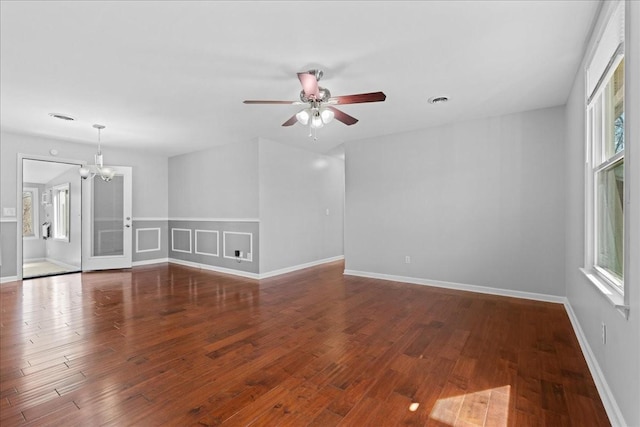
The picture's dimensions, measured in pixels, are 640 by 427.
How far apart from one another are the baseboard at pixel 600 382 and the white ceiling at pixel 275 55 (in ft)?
8.08

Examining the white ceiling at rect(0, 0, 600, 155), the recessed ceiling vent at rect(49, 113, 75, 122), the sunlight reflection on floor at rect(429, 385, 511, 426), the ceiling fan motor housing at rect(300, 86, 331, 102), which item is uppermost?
the recessed ceiling vent at rect(49, 113, 75, 122)

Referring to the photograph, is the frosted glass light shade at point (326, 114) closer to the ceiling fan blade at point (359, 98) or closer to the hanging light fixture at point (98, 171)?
the ceiling fan blade at point (359, 98)

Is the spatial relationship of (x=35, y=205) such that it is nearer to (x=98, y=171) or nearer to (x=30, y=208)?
(x=30, y=208)

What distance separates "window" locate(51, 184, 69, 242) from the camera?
7.07 metres

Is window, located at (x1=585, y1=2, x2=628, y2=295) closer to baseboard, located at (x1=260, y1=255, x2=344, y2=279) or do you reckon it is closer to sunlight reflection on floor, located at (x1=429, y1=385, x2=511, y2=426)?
sunlight reflection on floor, located at (x1=429, y1=385, x2=511, y2=426)

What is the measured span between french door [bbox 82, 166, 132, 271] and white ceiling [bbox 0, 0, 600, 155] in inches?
89.3

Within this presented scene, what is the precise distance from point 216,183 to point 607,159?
596 centimetres

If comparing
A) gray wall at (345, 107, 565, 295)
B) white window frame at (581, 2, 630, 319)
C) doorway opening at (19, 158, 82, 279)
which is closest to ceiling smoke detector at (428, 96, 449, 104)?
gray wall at (345, 107, 565, 295)

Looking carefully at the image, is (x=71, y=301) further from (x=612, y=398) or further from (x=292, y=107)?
(x=612, y=398)

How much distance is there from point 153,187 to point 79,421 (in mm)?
6353

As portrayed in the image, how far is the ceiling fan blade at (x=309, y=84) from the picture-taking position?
2.52 metres

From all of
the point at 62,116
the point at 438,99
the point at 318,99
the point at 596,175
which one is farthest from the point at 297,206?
the point at 596,175

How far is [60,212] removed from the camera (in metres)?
7.51

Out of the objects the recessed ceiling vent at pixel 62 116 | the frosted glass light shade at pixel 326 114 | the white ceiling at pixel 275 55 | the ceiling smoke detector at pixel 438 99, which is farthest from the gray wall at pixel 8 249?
the ceiling smoke detector at pixel 438 99
